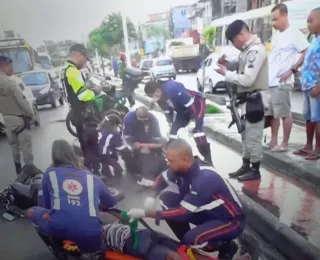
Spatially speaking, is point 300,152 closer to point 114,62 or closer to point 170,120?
point 170,120

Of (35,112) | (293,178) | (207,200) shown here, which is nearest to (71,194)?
(207,200)

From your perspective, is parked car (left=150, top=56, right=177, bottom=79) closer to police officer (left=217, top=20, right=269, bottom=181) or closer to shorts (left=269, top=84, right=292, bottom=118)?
police officer (left=217, top=20, right=269, bottom=181)

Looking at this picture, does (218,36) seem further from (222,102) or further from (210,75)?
(222,102)

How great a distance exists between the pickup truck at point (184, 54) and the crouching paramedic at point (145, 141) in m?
0.60

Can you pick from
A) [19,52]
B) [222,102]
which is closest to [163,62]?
[19,52]

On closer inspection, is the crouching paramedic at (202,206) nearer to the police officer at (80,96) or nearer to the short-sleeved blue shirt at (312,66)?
the police officer at (80,96)

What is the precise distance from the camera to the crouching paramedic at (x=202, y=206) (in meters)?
2.03

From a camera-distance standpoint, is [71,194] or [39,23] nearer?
[71,194]

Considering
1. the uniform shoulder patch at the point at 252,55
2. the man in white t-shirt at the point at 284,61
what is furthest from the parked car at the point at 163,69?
the man in white t-shirt at the point at 284,61

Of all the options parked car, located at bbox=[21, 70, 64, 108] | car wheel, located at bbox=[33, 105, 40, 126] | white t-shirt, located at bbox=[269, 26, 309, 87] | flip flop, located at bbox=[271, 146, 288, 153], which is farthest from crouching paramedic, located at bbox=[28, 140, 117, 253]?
flip flop, located at bbox=[271, 146, 288, 153]

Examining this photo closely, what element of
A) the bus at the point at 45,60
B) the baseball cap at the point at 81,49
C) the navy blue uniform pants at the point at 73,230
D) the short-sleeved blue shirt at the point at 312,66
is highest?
the baseball cap at the point at 81,49

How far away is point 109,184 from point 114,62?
1483mm

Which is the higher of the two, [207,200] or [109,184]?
[207,200]

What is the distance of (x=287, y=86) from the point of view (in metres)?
A: 3.67
